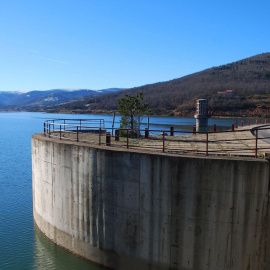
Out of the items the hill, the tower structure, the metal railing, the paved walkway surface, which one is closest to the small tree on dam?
the metal railing

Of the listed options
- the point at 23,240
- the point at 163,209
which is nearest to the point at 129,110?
the point at 23,240

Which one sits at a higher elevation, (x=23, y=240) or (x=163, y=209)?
(x=163, y=209)

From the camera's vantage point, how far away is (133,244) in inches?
394

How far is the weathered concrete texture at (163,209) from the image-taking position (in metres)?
8.51

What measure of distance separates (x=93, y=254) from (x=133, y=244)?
2.01m

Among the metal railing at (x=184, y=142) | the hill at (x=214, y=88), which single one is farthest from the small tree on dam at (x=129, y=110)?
the hill at (x=214, y=88)

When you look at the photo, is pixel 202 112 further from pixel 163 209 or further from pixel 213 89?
pixel 213 89

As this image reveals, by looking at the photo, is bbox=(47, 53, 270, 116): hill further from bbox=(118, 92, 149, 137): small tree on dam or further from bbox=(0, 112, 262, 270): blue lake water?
bbox=(0, 112, 262, 270): blue lake water

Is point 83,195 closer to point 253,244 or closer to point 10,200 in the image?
point 253,244

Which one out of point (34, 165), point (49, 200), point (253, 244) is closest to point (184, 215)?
point (253, 244)

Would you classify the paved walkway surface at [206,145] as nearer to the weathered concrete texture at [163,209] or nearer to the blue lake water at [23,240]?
the weathered concrete texture at [163,209]

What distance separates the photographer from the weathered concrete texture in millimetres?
8508

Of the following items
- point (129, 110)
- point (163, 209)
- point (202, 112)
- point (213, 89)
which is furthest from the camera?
point (213, 89)

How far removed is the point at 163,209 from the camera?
939 cm
